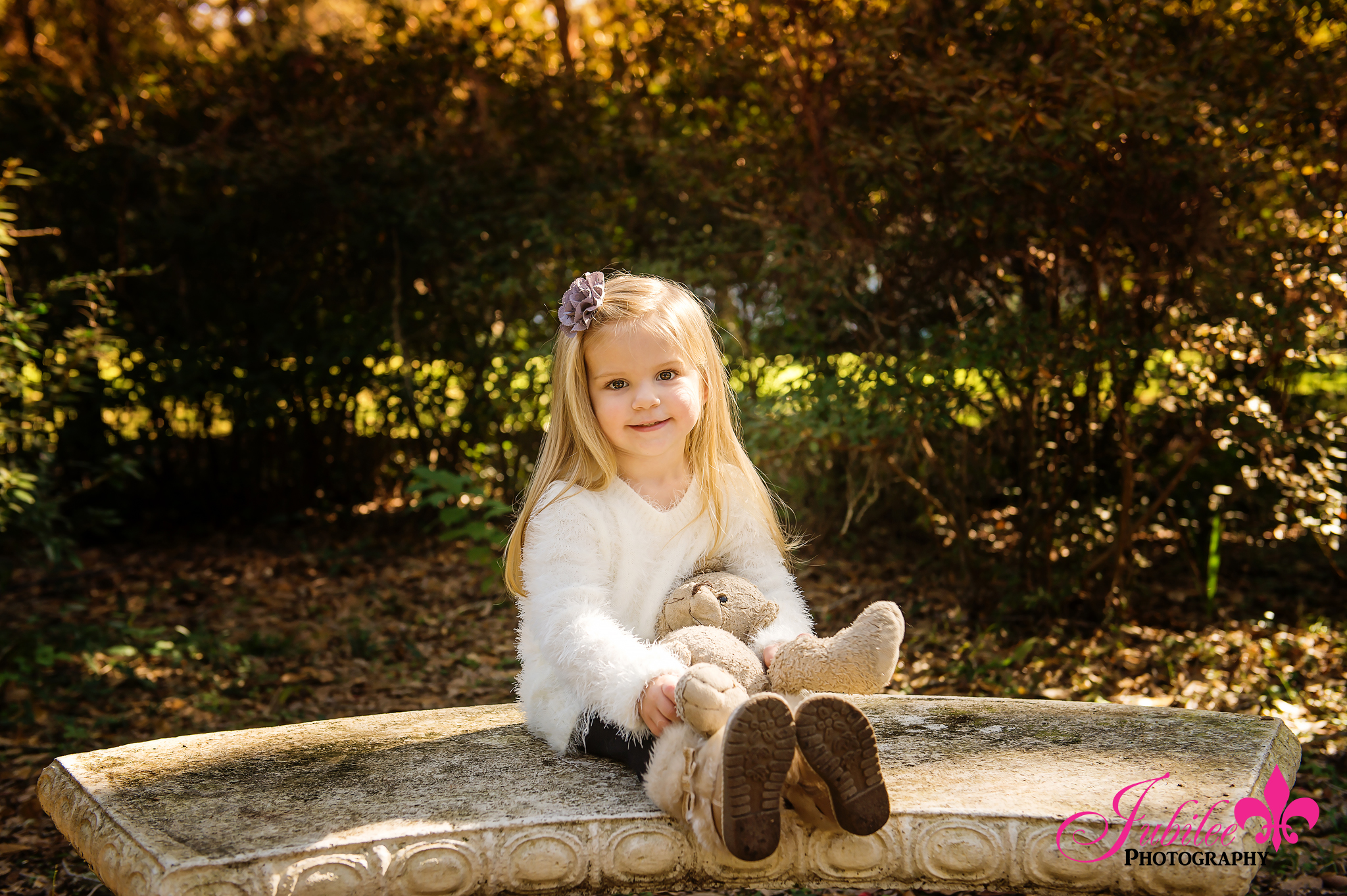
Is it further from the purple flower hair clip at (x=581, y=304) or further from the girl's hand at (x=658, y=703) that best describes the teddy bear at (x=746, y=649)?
the purple flower hair clip at (x=581, y=304)

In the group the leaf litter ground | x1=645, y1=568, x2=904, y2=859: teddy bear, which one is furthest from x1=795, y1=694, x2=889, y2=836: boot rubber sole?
the leaf litter ground

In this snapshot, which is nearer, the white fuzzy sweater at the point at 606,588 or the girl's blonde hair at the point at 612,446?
the white fuzzy sweater at the point at 606,588

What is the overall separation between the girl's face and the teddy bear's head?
0.35 meters

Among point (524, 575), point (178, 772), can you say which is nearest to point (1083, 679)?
point (524, 575)

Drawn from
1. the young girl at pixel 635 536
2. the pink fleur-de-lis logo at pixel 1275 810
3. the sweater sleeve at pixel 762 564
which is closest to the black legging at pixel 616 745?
the young girl at pixel 635 536

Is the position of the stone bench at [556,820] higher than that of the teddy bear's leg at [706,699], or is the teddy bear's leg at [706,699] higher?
the teddy bear's leg at [706,699]

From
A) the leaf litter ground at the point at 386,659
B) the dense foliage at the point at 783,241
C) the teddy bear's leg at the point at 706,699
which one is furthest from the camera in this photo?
→ the dense foliage at the point at 783,241

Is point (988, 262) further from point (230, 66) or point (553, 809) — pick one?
point (230, 66)

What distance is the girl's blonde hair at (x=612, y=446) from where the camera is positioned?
7.79ft

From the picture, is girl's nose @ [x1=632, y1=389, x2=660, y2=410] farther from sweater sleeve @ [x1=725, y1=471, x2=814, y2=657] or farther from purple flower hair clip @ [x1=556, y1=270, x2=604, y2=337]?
sweater sleeve @ [x1=725, y1=471, x2=814, y2=657]

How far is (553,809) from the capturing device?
2018mm

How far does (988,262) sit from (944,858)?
9.45 feet

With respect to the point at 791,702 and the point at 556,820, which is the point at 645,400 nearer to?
the point at 791,702

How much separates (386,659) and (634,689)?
2.82 m
